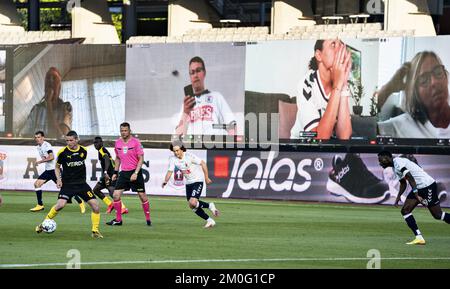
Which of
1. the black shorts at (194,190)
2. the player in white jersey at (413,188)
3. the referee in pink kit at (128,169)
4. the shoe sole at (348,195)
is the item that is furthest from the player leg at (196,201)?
the shoe sole at (348,195)

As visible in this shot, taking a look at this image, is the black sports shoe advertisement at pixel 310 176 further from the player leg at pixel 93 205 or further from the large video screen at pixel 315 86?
the player leg at pixel 93 205

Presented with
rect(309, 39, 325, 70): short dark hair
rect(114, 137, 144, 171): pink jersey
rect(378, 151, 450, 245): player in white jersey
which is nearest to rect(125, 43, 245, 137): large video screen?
rect(309, 39, 325, 70): short dark hair

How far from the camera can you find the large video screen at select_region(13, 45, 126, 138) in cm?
3878

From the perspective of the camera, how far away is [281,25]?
143ft

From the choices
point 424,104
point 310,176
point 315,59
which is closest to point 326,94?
point 315,59

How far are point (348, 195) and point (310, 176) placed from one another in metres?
1.37

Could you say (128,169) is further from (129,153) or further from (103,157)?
(103,157)

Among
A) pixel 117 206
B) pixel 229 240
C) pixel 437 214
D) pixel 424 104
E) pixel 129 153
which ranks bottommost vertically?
pixel 229 240

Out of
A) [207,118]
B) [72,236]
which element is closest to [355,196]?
[207,118]

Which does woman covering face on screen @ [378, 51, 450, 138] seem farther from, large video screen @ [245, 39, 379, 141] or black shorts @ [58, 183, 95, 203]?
black shorts @ [58, 183, 95, 203]

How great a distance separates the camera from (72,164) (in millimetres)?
19703

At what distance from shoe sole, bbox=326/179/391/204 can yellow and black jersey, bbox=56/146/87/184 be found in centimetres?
1379

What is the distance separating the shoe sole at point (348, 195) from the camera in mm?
31500
